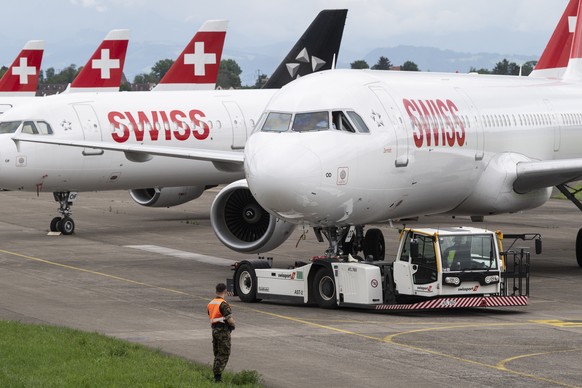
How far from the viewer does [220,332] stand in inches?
696

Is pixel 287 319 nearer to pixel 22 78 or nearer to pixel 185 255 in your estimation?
pixel 185 255

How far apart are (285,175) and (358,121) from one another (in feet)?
8.06

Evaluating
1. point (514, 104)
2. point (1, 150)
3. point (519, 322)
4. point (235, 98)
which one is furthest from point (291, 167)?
point (235, 98)

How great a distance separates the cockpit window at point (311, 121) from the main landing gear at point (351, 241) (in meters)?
2.22

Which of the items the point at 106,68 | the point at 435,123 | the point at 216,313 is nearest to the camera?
the point at 216,313

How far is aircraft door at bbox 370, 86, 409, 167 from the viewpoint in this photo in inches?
1041

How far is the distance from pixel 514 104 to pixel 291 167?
33.3 feet

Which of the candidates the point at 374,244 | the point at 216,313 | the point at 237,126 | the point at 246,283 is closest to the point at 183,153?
the point at 374,244

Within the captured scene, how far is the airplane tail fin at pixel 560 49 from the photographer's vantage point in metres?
39.8

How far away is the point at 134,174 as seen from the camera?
39.8 meters

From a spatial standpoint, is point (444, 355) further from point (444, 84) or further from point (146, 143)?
point (146, 143)

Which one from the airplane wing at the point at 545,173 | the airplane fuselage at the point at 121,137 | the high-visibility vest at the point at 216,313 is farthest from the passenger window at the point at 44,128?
the high-visibility vest at the point at 216,313

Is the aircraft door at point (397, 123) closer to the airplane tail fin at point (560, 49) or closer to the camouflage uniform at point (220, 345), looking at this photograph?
the camouflage uniform at point (220, 345)

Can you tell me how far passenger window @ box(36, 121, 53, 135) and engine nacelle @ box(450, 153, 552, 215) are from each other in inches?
547
